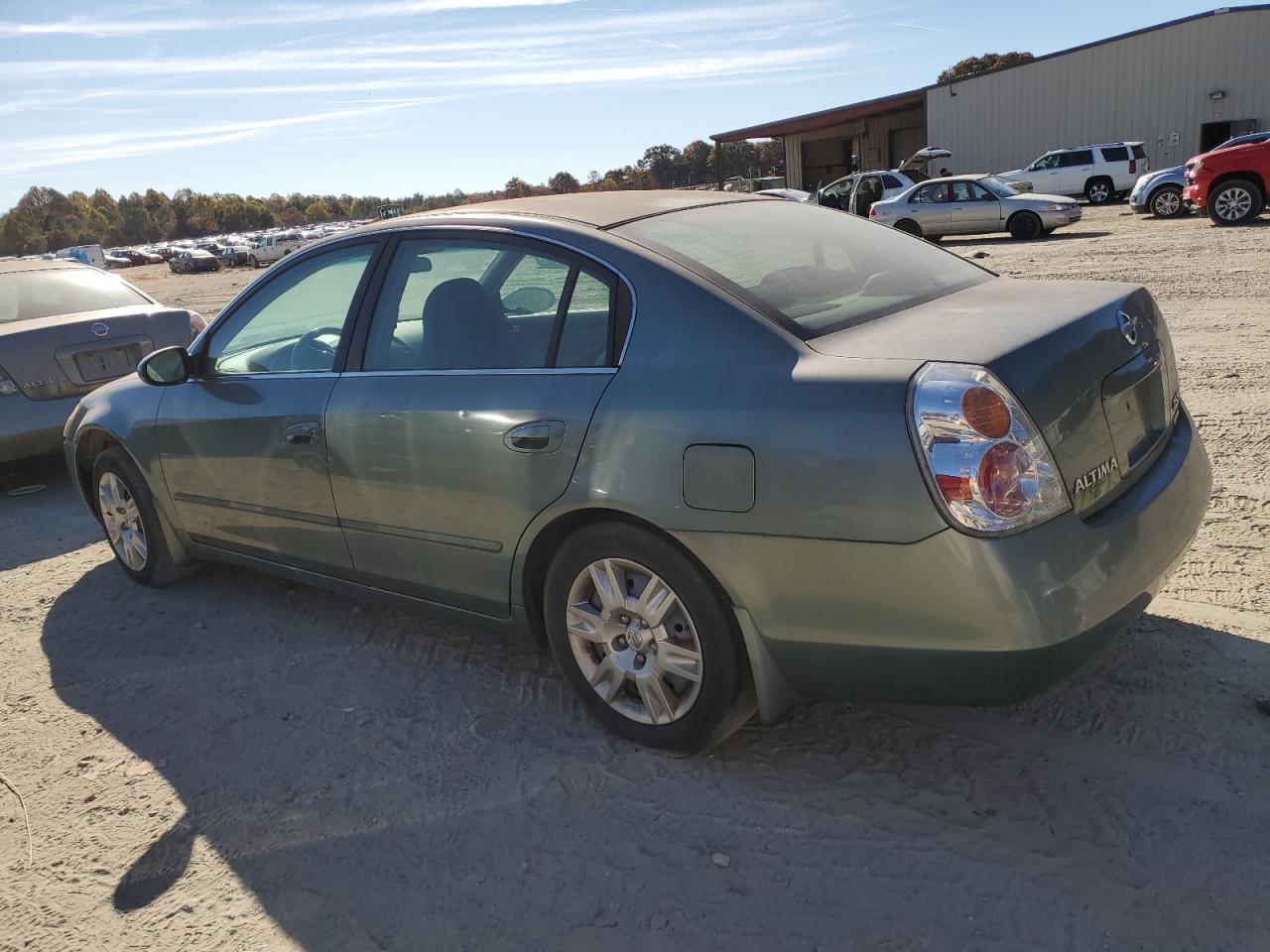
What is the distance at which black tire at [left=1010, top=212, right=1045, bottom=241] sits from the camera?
2011 centimetres

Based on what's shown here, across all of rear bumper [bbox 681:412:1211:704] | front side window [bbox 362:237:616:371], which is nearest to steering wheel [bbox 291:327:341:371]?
front side window [bbox 362:237:616:371]

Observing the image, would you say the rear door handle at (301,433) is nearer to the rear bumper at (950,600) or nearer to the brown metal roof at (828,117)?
the rear bumper at (950,600)

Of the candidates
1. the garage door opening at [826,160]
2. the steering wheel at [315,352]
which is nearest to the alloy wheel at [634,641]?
the steering wheel at [315,352]

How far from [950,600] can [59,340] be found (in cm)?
642

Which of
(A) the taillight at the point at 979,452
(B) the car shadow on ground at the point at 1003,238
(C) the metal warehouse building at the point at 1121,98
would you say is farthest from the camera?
(C) the metal warehouse building at the point at 1121,98

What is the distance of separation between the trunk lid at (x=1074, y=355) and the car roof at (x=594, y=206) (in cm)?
93

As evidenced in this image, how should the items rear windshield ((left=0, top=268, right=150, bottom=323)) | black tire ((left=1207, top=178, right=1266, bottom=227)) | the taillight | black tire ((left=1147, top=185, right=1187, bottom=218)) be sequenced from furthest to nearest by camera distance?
black tire ((left=1147, top=185, right=1187, bottom=218)) → black tire ((left=1207, top=178, right=1266, bottom=227)) → rear windshield ((left=0, top=268, right=150, bottom=323)) → the taillight

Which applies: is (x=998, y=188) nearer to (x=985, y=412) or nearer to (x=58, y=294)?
(x=58, y=294)

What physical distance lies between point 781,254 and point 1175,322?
22.4 feet

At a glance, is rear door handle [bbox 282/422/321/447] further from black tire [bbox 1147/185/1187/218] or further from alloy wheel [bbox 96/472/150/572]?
black tire [bbox 1147/185/1187/218]

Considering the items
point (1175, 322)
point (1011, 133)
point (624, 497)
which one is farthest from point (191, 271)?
point (624, 497)

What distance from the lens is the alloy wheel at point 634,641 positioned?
287cm

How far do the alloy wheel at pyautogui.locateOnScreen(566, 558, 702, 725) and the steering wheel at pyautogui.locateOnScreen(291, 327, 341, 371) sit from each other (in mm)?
1392

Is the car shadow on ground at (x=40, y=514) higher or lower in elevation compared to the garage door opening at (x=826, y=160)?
lower
